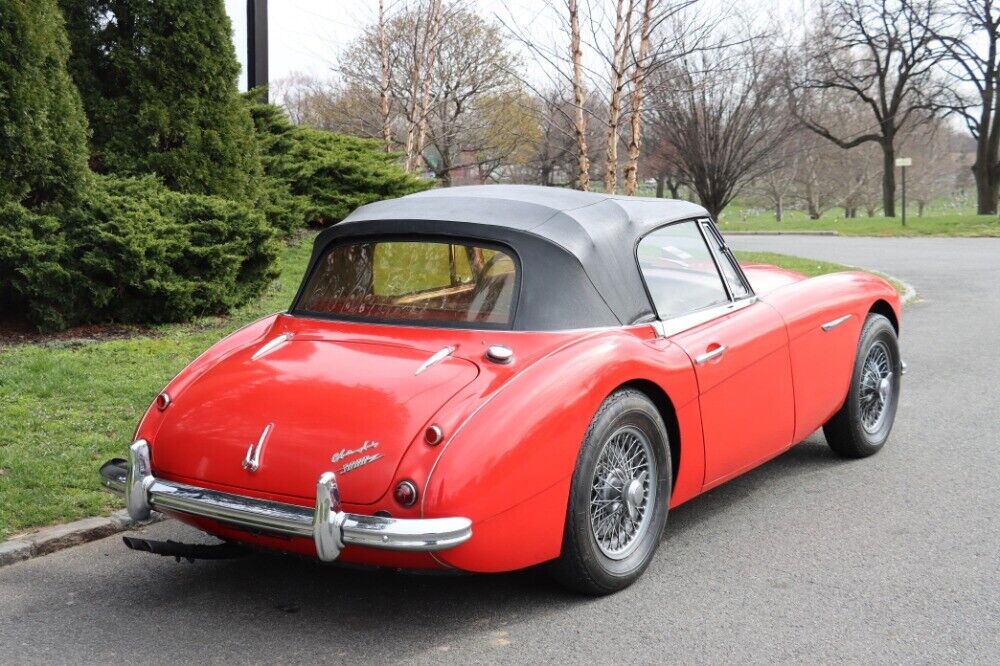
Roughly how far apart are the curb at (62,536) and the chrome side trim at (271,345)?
2.82 feet

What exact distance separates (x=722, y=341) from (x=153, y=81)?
6932 mm

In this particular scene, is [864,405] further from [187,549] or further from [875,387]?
[187,549]

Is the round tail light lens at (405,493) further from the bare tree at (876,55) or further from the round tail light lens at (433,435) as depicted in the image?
the bare tree at (876,55)

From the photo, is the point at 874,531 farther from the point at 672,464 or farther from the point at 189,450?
the point at 189,450

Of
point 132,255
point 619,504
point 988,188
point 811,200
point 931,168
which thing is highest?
point 931,168

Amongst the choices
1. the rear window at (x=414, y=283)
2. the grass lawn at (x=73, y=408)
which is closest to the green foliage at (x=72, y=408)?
the grass lawn at (x=73, y=408)

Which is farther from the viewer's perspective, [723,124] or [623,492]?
[723,124]

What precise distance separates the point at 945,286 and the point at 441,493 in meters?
13.4

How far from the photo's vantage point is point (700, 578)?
4035mm

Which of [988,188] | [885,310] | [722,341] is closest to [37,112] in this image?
[722,341]

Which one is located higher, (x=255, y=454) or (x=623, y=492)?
(x=255, y=454)

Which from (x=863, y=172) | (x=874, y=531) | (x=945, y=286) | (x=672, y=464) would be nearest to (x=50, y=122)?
(x=672, y=464)

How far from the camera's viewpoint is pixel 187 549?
384 cm

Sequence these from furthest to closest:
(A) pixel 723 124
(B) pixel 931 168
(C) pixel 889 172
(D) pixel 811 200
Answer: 1. (B) pixel 931 168
2. (D) pixel 811 200
3. (C) pixel 889 172
4. (A) pixel 723 124
